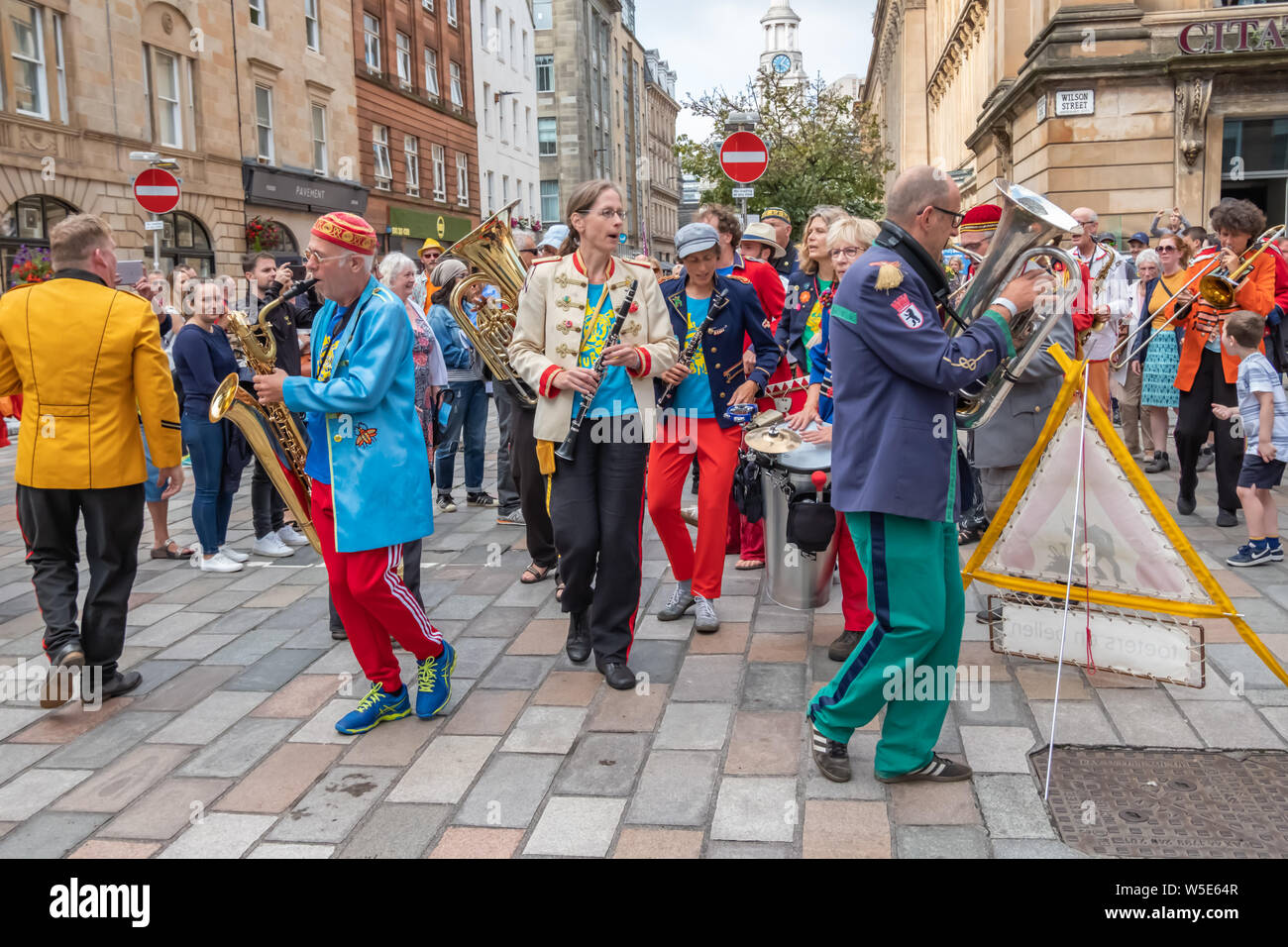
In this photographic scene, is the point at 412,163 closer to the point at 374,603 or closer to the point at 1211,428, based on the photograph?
the point at 1211,428

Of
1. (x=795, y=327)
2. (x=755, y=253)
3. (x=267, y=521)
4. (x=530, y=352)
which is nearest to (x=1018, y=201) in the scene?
(x=530, y=352)

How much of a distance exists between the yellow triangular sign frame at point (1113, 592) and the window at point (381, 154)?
30555 mm

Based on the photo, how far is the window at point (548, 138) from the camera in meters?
57.6

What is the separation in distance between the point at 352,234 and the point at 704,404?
2150 millimetres

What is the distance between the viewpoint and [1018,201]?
3.42 m

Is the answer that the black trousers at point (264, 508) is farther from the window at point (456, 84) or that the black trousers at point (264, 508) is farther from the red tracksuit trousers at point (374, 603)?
the window at point (456, 84)

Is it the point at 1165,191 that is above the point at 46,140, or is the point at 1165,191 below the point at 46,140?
below

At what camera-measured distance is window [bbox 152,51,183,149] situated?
22.8 metres

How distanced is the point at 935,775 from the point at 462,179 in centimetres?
3888

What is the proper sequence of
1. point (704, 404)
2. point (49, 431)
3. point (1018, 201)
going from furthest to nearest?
point (704, 404) → point (49, 431) → point (1018, 201)

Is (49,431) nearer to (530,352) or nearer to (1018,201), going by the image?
(530,352)

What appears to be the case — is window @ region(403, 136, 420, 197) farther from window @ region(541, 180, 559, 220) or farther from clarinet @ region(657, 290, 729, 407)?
clarinet @ region(657, 290, 729, 407)

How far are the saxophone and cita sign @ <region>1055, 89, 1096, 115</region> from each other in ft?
54.9

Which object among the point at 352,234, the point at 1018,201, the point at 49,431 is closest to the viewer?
the point at 1018,201
